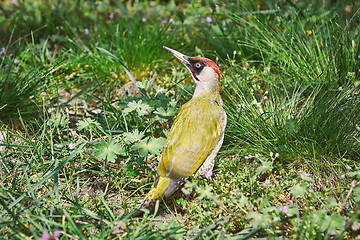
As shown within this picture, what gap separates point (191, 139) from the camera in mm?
2875

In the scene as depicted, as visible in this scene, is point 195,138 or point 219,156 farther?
point 219,156

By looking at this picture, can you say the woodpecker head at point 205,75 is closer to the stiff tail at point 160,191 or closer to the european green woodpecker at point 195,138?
the european green woodpecker at point 195,138

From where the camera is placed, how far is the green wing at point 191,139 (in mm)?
2771

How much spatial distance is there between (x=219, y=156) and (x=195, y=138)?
56cm

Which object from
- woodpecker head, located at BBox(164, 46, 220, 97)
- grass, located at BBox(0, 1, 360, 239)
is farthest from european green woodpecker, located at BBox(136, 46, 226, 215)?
grass, located at BBox(0, 1, 360, 239)

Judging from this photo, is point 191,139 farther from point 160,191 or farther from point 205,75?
point 205,75

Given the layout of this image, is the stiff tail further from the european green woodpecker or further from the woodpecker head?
the woodpecker head

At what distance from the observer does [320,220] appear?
2391 mm

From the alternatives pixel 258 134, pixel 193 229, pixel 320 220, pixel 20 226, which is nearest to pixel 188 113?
pixel 258 134

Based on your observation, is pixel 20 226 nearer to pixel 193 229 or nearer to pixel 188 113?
pixel 193 229

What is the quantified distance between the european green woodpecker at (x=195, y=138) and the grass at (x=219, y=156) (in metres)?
0.12

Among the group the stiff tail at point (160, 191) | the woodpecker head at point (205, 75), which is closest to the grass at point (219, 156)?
the stiff tail at point (160, 191)

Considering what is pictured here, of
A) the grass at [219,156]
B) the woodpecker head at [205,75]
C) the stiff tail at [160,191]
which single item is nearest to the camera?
the grass at [219,156]

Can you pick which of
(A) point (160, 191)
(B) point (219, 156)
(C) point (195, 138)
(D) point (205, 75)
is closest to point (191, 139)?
(C) point (195, 138)
